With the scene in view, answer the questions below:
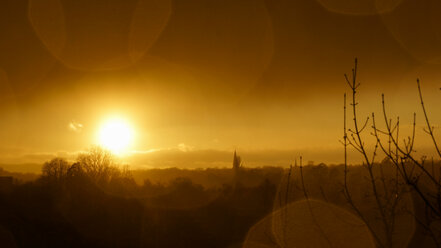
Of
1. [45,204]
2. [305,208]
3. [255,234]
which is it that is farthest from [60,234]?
[305,208]

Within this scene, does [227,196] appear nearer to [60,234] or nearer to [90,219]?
[90,219]

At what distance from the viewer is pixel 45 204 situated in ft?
125

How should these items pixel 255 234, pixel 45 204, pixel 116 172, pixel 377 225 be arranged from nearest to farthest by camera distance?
pixel 377 225
pixel 255 234
pixel 45 204
pixel 116 172

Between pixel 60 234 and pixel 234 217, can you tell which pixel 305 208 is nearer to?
pixel 234 217

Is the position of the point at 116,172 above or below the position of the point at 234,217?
above

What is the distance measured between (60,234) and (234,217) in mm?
17009

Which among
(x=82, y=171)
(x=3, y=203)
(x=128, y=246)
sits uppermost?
(x=82, y=171)

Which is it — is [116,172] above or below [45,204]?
above

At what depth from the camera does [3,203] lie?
3728 cm

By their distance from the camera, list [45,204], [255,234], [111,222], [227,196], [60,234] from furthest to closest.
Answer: [227,196], [45,204], [111,222], [255,234], [60,234]

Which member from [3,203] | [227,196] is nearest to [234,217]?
[227,196]

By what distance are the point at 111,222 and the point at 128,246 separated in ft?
17.7

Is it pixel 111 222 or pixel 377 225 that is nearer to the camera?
pixel 377 225

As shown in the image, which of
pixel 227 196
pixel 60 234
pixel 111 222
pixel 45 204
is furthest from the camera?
pixel 227 196
